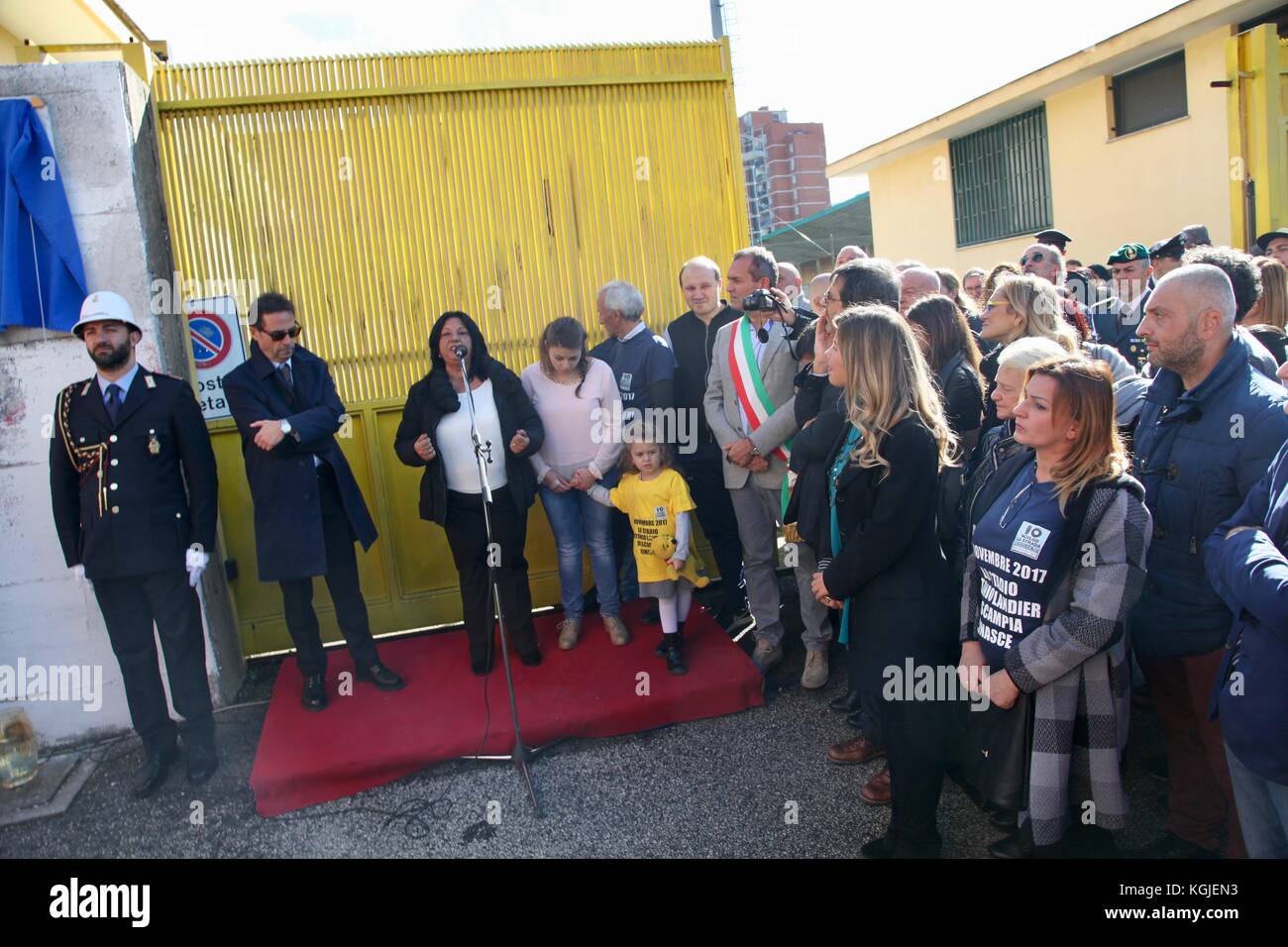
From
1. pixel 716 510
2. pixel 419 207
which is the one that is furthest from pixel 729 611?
pixel 419 207

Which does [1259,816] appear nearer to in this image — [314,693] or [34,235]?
[314,693]

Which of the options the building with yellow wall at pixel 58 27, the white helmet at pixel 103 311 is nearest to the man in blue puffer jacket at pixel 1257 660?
the white helmet at pixel 103 311

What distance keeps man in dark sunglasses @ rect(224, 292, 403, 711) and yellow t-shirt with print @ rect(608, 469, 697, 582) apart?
1.40 metres

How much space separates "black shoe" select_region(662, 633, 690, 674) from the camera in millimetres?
4530

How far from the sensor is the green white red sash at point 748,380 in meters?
4.62

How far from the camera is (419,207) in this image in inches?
213

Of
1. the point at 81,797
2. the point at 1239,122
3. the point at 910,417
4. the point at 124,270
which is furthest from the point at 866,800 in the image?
the point at 1239,122

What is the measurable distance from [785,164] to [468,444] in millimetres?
64497

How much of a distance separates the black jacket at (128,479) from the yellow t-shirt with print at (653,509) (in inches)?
79.0

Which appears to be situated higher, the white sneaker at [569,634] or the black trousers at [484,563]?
the black trousers at [484,563]

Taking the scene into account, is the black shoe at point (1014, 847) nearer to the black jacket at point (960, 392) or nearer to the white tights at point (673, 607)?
the black jacket at point (960, 392)

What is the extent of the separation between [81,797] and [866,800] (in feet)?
11.4
